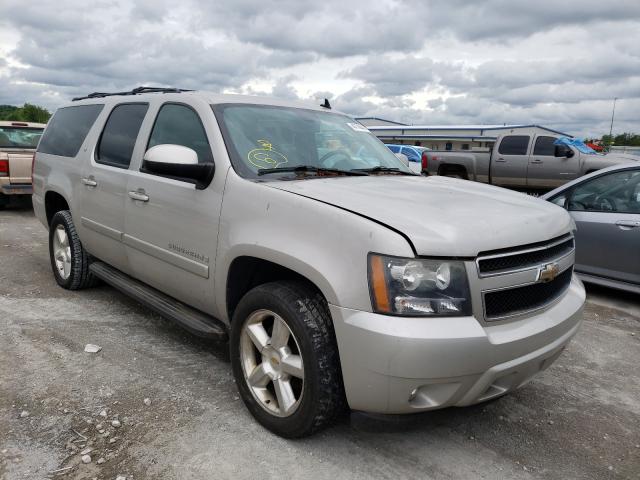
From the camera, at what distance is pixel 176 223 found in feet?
11.0

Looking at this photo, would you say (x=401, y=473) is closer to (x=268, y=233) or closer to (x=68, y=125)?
(x=268, y=233)

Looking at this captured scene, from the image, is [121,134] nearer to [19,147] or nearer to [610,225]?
[610,225]

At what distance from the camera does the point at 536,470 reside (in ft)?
8.57

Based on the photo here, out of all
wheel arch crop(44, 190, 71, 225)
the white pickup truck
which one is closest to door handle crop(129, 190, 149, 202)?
wheel arch crop(44, 190, 71, 225)

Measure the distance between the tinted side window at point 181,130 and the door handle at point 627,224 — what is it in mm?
4069

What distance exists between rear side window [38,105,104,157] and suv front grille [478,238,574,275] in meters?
3.73

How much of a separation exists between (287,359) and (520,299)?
1.13 meters

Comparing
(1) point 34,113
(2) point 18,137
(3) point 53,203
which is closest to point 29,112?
(1) point 34,113

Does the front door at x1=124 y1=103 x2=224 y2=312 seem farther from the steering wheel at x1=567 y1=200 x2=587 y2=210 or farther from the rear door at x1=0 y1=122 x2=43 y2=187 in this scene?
the rear door at x1=0 y1=122 x2=43 y2=187

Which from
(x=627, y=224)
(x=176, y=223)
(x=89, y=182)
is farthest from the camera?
(x=627, y=224)

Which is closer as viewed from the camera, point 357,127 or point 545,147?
point 357,127

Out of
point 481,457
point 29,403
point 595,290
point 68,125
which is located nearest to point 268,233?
point 481,457

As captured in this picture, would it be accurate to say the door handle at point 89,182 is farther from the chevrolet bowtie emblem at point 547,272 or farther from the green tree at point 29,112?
the green tree at point 29,112

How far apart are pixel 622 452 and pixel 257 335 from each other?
1.97 meters
